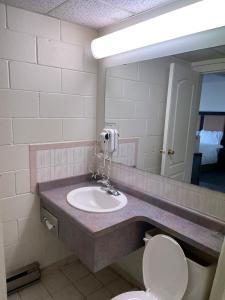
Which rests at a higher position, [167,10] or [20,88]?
[167,10]

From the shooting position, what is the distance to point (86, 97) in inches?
76.4

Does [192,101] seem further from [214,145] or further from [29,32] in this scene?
[29,32]

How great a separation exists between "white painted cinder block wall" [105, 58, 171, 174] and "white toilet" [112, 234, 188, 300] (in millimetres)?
532

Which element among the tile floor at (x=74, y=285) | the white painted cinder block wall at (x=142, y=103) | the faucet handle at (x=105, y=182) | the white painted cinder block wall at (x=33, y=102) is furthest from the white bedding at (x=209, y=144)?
the tile floor at (x=74, y=285)

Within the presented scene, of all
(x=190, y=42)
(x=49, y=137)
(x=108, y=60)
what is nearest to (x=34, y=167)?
(x=49, y=137)

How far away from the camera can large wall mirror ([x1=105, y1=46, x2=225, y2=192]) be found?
1369 millimetres

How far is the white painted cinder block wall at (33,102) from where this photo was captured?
154 centimetres

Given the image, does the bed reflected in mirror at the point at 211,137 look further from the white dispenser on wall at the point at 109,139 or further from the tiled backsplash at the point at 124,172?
the white dispenser on wall at the point at 109,139

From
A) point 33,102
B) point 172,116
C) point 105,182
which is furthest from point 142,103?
point 33,102

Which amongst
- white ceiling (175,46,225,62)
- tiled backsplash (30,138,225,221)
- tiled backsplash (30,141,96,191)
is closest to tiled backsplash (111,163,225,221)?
tiled backsplash (30,138,225,221)

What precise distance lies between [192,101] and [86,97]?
2.92 ft

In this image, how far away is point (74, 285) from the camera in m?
1.89

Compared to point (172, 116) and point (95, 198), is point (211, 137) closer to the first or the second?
point (172, 116)

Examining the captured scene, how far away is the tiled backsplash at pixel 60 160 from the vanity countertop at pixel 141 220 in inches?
6.8
